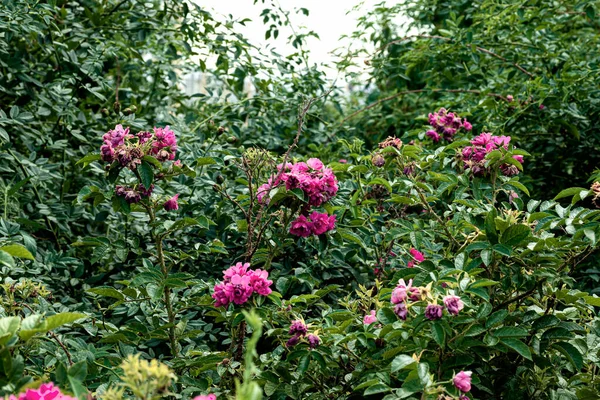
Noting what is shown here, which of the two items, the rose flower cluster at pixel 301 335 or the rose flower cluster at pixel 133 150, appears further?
the rose flower cluster at pixel 133 150

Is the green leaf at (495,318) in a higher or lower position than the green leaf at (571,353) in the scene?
higher

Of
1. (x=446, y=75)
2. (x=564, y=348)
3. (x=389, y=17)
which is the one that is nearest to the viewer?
(x=564, y=348)

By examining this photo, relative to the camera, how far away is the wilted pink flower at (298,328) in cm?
170

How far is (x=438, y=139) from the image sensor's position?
8.96 ft

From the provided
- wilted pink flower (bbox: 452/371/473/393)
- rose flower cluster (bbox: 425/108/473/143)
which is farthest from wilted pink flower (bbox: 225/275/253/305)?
rose flower cluster (bbox: 425/108/473/143)

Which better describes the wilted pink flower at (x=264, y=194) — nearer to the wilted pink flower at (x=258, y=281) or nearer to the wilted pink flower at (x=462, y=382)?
the wilted pink flower at (x=258, y=281)

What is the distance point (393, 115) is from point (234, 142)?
141 centimetres

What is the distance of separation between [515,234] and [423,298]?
31cm

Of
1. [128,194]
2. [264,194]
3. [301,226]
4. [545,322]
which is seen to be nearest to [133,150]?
[128,194]

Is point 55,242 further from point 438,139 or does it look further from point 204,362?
point 438,139

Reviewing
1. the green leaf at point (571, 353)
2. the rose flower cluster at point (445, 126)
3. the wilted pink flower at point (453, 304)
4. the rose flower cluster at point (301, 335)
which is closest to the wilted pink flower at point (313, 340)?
the rose flower cluster at point (301, 335)

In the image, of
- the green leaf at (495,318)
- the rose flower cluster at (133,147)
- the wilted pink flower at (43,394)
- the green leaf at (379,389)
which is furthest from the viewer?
the rose flower cluster at (133,147)

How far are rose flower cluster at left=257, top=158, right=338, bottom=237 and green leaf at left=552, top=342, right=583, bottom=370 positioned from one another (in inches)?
27.8

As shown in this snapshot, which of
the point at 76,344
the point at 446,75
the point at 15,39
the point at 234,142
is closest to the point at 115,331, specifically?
the point at 76,344
